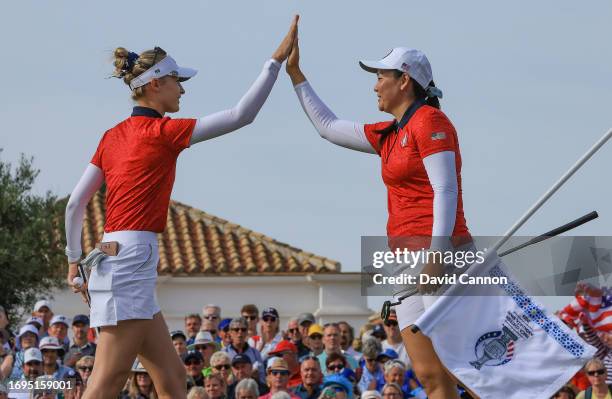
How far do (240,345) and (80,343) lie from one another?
75.7 inches

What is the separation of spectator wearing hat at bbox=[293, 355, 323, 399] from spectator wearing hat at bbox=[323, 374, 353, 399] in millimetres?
371

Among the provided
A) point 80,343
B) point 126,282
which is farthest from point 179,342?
point 126,282

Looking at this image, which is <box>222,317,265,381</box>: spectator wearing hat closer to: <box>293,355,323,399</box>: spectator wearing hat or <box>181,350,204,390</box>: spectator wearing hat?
<box>181,350,204,390</box>: spectator wearing hat

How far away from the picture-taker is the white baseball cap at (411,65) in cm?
829

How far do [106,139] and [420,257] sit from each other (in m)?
2.06

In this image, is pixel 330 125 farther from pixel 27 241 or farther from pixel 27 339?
pixel 27 241

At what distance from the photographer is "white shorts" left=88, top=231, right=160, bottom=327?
8297 millimetres

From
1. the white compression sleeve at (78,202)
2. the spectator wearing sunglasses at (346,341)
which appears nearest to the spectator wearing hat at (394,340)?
the spectator wearing sunglasses at (346,341)

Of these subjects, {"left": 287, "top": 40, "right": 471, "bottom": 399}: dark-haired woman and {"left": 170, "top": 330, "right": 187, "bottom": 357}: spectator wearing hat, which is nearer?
{"left": 287, "top": 40, "right": 471, "bottom": 399}: dark-haired woman

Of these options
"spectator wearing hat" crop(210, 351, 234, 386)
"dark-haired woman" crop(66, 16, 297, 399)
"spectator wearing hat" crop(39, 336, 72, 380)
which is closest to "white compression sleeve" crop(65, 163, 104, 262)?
"dark-haired woman" crop(66, 16, 297, 399)

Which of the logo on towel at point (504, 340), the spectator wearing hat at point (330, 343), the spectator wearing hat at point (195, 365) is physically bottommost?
the logo on towel at point (504, 340)

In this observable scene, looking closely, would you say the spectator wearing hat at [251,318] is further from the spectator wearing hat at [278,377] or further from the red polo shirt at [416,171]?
the red polo shirt at [416,171]

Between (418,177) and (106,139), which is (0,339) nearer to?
(106,139)

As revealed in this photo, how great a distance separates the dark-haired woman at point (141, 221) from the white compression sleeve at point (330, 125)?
0.56 metres
